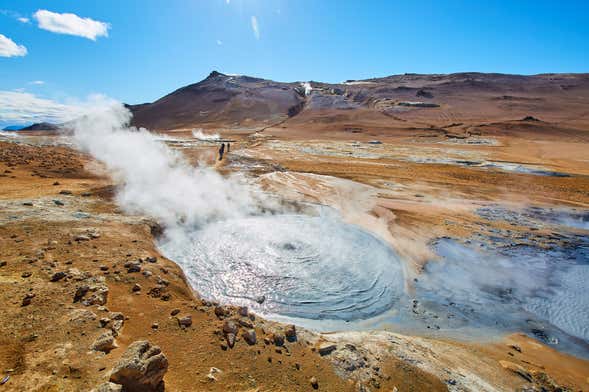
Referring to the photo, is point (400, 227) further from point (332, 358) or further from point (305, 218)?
point (332, 358)

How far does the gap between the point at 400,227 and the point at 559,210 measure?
10520 millimetres

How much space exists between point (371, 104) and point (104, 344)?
3401 inches

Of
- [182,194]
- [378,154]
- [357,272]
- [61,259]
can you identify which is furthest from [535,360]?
[378,154]

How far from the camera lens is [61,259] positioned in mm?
6695

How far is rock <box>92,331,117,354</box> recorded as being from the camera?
412 centimetres

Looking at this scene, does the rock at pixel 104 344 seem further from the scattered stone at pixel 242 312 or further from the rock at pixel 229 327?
the scattered stone at pixel 242 312

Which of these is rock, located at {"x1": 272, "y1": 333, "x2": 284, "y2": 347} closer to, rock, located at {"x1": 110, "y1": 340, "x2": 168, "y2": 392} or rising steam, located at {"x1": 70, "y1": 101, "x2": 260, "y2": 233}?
rock, located at {"x1": 110, "y1": 340, "x2": 168, "y2": 392}

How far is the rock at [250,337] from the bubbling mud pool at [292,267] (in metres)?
2.04

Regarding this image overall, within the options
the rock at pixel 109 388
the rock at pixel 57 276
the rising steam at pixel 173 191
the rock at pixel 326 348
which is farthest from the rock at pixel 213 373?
the rising steam at pixel 173 191

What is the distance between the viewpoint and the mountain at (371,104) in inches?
2576

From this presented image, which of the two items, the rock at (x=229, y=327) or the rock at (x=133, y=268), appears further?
the rock at (x=133, y=268)

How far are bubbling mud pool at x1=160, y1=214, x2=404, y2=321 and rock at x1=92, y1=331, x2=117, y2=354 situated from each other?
3.20m

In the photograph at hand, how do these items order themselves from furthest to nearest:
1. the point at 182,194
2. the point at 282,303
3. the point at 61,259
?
the point at 182,194, the point at 282,303, the point at 61,259

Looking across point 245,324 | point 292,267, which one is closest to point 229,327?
point 245,324
